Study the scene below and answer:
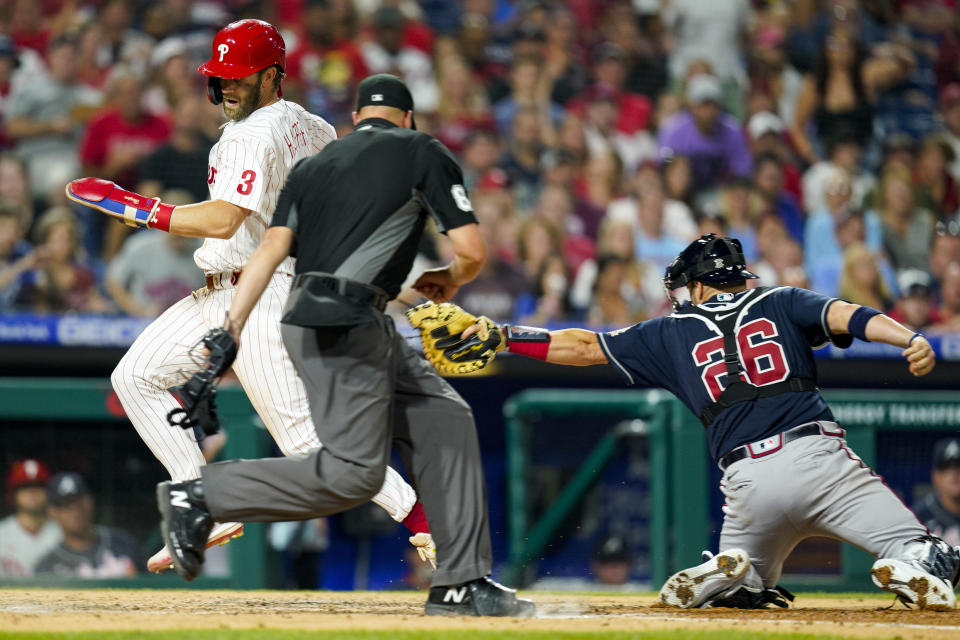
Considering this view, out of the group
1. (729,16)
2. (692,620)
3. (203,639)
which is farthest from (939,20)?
(203,639)

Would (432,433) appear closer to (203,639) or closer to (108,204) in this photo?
(203,639)

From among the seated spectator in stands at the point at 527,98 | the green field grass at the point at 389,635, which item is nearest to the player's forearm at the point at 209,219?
the green field grass at the point at 389,635

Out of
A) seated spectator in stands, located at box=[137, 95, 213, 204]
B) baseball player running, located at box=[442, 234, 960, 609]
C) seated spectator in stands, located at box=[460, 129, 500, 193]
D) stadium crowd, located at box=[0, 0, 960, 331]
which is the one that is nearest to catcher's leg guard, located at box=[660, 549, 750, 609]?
baseball player running, located at box=[442, 234, 960, 609]

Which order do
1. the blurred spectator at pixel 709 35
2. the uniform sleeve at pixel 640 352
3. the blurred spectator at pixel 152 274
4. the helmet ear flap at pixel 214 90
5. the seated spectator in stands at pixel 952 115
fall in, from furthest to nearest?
the blurred spectator at pixel 709 35
the seated spectator in stands at pixel 952 115
the blurred spectator at pixel 152 274
the uniform sleeve at pixel 640 352
the helmet ear flap at pixel 214 90

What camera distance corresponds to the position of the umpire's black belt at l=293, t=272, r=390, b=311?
12.3 feet

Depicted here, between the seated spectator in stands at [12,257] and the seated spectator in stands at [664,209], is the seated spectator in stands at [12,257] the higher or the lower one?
the lower one

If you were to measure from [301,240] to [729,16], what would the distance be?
28.6 ft

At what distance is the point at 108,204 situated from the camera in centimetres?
438

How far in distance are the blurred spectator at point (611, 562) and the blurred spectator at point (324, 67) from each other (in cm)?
443

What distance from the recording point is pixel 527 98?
35.6ft

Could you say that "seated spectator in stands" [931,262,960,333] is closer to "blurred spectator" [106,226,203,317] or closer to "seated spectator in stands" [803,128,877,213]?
"seated spectator in stands" [803,128,877,213]

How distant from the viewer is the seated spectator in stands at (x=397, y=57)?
35.2ft

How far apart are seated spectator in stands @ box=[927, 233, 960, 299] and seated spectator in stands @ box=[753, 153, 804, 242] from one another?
103cm

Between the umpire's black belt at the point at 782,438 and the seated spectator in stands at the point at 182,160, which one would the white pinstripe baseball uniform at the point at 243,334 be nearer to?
the umpire's black belt at the point at 782,438
